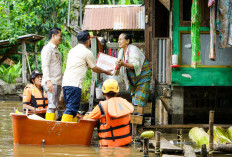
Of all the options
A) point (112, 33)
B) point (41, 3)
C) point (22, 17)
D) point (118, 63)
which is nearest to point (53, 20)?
point (41, 3)

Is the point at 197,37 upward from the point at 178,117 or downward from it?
upward

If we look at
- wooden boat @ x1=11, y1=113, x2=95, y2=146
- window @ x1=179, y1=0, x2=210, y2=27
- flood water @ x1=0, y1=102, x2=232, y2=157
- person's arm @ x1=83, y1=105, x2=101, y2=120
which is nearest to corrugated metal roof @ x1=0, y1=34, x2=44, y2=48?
window @ x1=179, y1=0, x2=210, y2=27

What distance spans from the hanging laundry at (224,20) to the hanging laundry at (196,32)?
41cm

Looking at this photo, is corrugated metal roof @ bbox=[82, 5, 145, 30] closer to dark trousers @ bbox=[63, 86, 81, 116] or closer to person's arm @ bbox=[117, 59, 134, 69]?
person's arm @ bbox=[117, 59, 134, 69]

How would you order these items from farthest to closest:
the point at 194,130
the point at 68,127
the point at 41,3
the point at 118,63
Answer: the point at 41,3, the point at 194,130, the point at 118,63, the point at 68,127

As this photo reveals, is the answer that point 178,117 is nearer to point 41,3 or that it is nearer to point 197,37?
A: point 197,37

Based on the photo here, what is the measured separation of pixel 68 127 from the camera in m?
6.39

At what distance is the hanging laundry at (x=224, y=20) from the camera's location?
24.6 feet

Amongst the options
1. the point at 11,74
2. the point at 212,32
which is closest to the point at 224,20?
the point at 212,32

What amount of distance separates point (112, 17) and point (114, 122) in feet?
35.3

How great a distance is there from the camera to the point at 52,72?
7.05m

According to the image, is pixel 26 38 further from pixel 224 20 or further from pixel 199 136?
pixel 199 136

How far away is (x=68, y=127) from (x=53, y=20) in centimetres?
1594

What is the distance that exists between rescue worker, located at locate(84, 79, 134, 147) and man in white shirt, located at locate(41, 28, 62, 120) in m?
0.98
